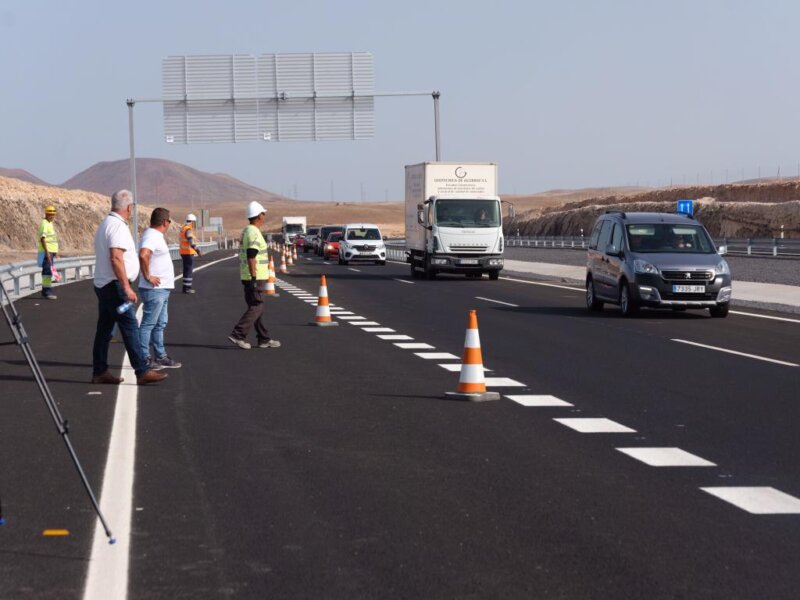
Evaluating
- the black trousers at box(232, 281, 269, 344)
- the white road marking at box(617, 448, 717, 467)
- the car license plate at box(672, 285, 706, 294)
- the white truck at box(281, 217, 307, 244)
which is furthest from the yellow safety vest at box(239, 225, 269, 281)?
the white truck at box(281, 217, 307, 244)

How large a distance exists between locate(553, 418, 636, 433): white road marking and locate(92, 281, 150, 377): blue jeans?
14.0 ft

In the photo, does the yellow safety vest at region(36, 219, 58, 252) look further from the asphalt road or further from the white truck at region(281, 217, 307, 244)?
the white truck at region(281, 217, 307, 244)

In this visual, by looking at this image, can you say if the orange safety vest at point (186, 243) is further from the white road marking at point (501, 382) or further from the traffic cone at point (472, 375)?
the traffic cone at point (472, 375)

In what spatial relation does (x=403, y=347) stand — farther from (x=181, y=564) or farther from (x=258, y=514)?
(x=181, y=564)

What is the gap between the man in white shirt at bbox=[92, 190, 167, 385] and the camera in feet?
39.8

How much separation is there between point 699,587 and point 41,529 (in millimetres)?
3137

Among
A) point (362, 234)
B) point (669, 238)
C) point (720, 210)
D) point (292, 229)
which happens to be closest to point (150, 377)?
point (669, 238)

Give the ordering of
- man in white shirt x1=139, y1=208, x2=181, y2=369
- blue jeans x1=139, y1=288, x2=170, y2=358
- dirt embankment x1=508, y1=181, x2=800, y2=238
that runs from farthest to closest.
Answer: dirt embankment x1=508, y1=181, x2=800, y2=238 < man in white shirt x1=139, y1=208, x2=181, y2=369 < blue jeans x1=139, y1=288, x2=170, y2=358

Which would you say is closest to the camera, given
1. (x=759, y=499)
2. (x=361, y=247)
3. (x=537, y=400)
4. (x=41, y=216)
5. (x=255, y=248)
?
(x=759, y=499)

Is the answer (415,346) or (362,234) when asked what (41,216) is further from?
(415,346)

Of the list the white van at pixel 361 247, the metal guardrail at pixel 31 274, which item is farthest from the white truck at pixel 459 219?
the white van at pixel 361 247

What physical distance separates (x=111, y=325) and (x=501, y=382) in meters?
3.71

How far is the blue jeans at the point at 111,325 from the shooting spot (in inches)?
478

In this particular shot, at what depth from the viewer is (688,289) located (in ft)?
70.8
